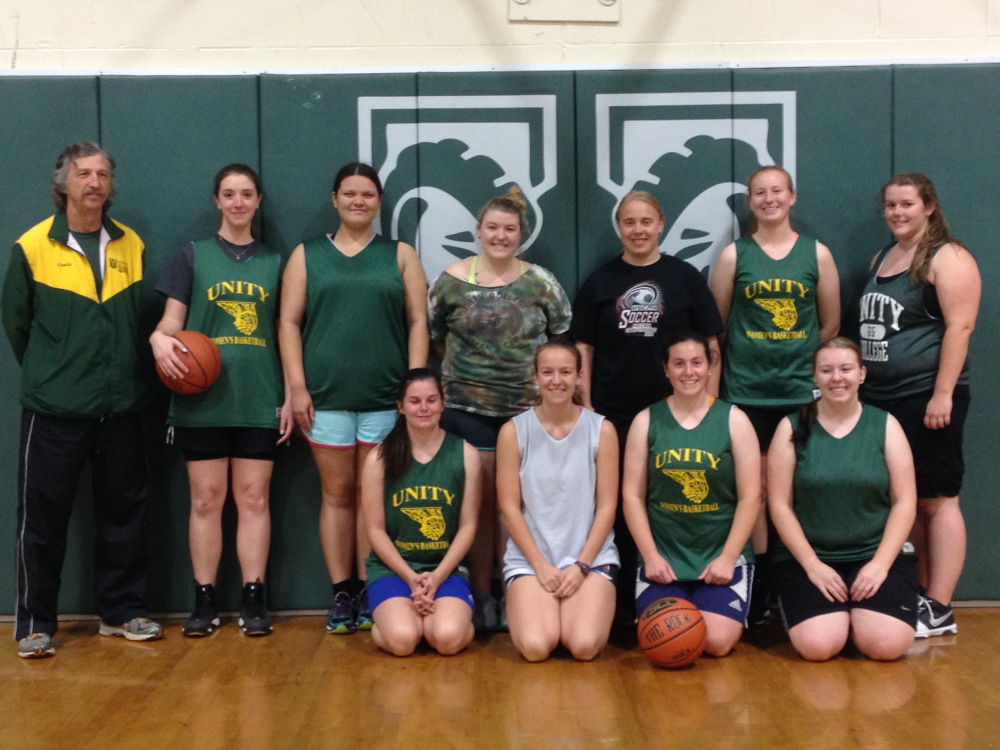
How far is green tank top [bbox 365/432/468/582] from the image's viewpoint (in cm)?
369

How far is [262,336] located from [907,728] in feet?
8.61

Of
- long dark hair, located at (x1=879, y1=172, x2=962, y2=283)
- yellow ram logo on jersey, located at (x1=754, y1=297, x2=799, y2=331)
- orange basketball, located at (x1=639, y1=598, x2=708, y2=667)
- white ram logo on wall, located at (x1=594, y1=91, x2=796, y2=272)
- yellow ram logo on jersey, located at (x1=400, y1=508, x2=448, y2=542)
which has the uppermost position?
white ram logo on wall, located at (x1=594, y1=91, x2=796, y2=272)

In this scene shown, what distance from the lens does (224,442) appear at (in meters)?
3.89

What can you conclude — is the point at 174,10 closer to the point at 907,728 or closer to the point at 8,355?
the point at 8,355

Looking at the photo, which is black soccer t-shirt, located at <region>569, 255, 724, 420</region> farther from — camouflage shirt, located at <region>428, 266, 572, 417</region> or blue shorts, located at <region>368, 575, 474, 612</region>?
blue shorts, located at <region>368, 575, 474, 612</region>

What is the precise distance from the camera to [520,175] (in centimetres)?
416

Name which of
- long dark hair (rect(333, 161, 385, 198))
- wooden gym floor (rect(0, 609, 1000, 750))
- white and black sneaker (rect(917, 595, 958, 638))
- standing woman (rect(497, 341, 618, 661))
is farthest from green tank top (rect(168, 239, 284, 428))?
white and black sneaker (rect(917, 595, 958, 638))

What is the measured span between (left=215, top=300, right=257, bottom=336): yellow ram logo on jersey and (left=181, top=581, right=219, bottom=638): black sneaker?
1.02 metres

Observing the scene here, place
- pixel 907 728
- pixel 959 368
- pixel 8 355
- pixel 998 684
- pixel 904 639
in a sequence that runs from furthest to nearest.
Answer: pixel 8 355 → pixel 959 368 → pixel 904 639 → pixel 998 684 → pixel 907 728

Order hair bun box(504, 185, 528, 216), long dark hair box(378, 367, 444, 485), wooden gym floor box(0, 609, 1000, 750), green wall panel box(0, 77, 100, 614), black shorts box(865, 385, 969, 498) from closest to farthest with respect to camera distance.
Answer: wooden gym floor box(0, 609, 1000, 750) < long dark hair box(378, 367, 444, 485) < black shorts box(865, 385, 969, 498) < hair bun box(504, 185, 528, 216) < green wall panel box(0, 77, 100, 614)

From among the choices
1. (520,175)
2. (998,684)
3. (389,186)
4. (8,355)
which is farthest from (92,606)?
(998,684)

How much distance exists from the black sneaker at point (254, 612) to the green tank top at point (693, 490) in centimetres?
155

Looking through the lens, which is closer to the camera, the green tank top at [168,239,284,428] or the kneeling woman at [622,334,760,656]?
the kneeling woman at [622,334,760,656]

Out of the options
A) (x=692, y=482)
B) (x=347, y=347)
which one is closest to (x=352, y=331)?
(x=347, y=347)
